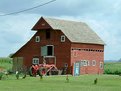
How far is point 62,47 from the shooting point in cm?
7512

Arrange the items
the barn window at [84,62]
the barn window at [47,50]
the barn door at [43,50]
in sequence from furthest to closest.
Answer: the barn window at [84,62] → the barn door at [43,50] → the barn window at [47,50]

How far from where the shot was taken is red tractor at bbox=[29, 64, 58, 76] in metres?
63.2

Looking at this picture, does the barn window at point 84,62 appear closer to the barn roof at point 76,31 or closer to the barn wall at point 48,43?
the barn roof at point 76,31

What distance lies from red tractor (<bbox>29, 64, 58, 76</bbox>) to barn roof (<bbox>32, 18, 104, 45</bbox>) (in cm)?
585

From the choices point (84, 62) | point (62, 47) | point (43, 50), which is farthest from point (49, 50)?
point (84, 62)

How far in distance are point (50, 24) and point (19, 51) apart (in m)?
8.71

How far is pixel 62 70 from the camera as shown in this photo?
241ft

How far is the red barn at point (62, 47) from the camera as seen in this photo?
7462cm

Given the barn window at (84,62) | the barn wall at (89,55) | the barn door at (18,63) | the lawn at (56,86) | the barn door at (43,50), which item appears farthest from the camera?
the barn door at (18,63)

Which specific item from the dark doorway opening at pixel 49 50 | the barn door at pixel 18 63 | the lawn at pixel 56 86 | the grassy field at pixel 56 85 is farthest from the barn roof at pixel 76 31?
the lawn at pixel 56 86

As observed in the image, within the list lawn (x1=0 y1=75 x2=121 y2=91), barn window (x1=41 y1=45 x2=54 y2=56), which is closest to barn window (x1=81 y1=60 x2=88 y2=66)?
barn window (x1=41 y1=45 x2=54 y2=56)

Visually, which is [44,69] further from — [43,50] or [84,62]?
[84,62]

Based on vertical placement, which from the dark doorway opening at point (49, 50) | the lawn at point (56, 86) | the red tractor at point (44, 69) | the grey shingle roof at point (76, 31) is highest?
the grey shingle roof at point (76, 31)

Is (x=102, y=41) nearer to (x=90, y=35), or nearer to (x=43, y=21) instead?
(x=90, y=35)
